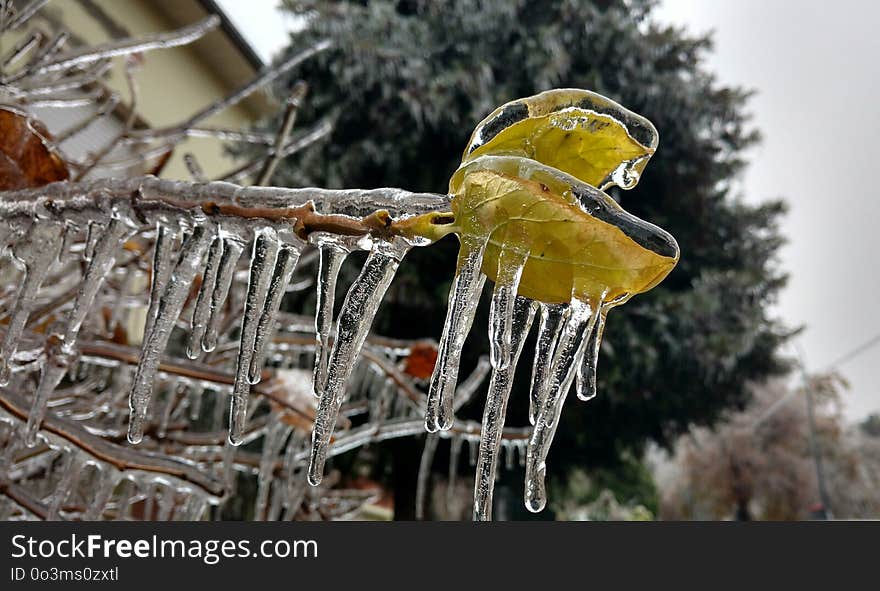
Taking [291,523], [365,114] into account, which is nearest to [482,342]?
[365,114]

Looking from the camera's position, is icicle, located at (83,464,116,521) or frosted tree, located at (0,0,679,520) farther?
icicle, located at (83,464,116,521)

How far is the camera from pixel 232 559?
0.95m

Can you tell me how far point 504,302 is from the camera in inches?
9.3

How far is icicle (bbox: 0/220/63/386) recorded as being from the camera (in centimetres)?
31

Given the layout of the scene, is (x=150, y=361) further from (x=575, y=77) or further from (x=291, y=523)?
(x=575, y=77)

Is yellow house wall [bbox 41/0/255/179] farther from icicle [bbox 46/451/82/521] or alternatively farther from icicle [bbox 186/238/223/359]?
icicle [bbox 186/238/223/359]

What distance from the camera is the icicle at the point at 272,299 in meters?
0.27

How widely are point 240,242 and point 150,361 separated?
0.09 m

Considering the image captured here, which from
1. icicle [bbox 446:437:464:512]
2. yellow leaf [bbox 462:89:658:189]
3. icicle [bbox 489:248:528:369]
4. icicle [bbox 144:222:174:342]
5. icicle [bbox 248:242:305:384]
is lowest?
icicle [bbox 489:248:528:369]

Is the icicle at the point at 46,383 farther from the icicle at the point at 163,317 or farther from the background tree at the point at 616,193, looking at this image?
the background tree at the point at 616,193

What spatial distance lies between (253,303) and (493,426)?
0.40ft

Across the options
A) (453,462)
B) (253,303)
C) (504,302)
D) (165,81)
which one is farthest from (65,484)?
(165,81)

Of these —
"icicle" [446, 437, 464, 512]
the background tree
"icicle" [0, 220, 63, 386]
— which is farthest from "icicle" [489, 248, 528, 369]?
the background tree

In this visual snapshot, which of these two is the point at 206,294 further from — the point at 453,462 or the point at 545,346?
the point at 453,462
